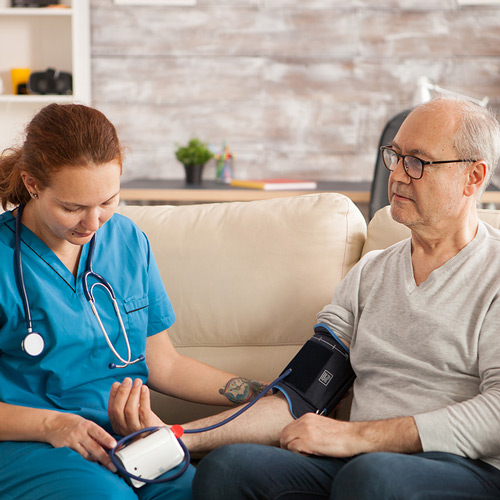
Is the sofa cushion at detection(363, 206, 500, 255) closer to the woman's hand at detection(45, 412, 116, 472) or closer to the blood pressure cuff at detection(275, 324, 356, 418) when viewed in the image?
the blood pressure cuff at detection(275, 324, 356, 418)

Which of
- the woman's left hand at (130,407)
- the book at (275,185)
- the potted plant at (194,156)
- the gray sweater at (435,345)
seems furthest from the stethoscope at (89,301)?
A: the potted plant at (194,156)

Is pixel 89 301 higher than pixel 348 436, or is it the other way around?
pixel 89 301

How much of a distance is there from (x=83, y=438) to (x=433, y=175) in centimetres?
88

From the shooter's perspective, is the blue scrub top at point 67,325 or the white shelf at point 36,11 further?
the white shelf at point 36,11

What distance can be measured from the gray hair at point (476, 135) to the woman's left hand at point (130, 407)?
2.68ft

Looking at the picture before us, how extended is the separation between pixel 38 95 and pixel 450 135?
107 inches

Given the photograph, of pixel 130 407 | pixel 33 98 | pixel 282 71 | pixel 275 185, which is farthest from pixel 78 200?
pixel 282 71

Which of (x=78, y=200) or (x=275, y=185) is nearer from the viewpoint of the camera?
(x=78, y=200)

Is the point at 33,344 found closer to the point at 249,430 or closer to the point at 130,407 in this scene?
the point at 130,407

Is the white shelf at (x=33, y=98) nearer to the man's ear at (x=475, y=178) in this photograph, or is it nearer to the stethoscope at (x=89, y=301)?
the stethoscope at (x=89, y=301)

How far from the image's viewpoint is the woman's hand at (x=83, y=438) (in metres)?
1.28

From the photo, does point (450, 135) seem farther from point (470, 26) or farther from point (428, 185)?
point (470, 26)

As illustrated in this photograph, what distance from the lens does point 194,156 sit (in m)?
3.49

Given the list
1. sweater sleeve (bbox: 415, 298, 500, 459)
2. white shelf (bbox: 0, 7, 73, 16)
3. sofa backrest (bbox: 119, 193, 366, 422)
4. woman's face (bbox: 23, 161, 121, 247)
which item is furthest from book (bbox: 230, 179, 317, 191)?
sweater sleeve (bbox: 415, 298, 500, 459)
